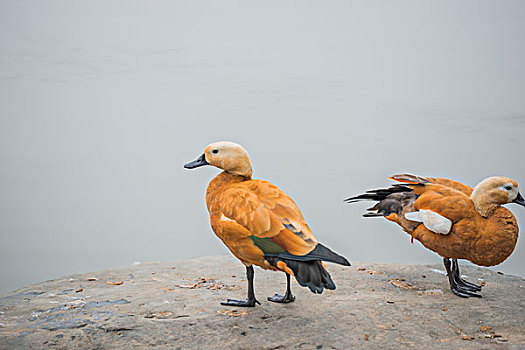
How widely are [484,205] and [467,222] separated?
12cm

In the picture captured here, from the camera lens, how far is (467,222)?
8.25 ft

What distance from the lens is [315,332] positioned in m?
2.07

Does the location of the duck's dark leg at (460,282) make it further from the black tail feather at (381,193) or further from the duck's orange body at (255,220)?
the duck's orange body at (255,220)

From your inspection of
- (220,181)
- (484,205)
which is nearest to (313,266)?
(220,181)

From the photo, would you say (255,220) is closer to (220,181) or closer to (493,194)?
(220,181)

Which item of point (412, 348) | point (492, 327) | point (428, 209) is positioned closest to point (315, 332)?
point (412, 348)

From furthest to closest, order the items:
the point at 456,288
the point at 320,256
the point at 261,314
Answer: the point at 456,288 < the point at 261,314 < the point at 320,256

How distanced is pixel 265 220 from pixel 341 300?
0.72 meters

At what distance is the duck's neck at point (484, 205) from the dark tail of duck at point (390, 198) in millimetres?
333

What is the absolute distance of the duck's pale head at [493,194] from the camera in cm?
251

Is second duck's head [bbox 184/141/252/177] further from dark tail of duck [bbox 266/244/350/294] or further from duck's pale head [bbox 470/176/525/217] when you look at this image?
duck's pale head [bbox 470/176/525/217]

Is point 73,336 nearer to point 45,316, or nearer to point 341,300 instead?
point 45,316

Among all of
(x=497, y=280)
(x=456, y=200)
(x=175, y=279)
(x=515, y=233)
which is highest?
(x=456, y=200)

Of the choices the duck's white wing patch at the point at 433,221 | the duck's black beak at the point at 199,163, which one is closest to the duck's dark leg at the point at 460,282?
the duck's white wing patch at the point at 433,221
